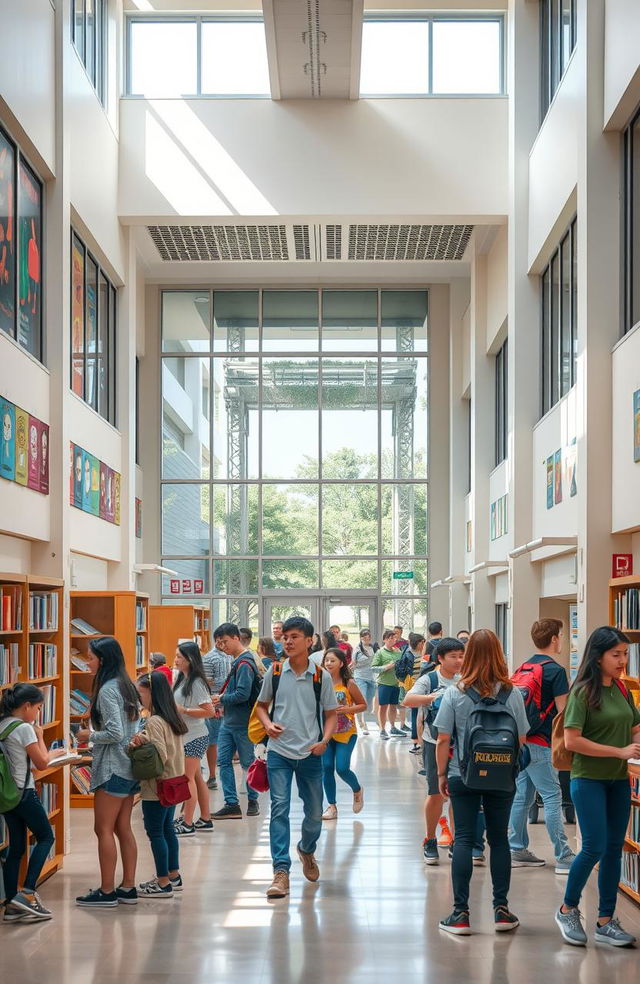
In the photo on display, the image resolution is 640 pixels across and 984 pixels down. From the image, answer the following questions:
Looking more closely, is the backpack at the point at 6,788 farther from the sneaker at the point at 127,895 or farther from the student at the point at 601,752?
the student at the point at 601,752

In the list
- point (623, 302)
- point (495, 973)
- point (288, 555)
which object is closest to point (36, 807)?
point (495, 973)

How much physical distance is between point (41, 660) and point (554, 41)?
29.6 feet

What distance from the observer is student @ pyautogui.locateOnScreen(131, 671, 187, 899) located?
6523 mm

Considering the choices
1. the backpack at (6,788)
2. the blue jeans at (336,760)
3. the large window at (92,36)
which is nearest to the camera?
the backpack at (6,788)

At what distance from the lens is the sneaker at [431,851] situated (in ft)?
25.5

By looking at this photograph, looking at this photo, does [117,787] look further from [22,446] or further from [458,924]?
[22,446]

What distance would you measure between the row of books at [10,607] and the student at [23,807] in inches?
25.0

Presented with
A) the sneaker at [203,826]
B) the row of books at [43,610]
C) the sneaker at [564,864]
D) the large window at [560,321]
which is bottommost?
the sneaker at [203,826]

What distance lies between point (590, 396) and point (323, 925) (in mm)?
4695

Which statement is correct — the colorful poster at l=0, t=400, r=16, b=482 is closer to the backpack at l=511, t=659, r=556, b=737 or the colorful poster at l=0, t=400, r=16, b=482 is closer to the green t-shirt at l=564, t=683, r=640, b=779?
the backpack at l=511, t=659, r=556, b=737

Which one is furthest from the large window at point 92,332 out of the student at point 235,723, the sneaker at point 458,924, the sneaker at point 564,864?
the sneaker at point 458,924

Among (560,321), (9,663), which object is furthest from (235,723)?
(560,321)

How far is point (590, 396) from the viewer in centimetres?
889

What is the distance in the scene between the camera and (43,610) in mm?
8031
